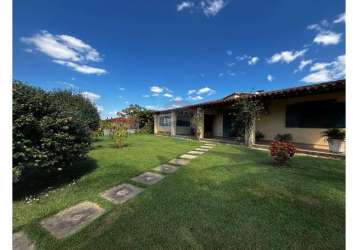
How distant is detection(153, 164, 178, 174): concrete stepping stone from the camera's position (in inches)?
195

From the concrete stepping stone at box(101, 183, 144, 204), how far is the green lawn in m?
0.16

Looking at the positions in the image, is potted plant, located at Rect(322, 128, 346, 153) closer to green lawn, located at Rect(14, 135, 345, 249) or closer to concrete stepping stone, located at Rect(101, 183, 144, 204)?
green lawn, located at Rect(14, 135, 345, 249)

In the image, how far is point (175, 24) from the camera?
41.1 feet

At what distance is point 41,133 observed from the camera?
3.40 meters

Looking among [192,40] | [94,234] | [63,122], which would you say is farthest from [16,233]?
[192,40]

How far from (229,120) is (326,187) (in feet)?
33.8

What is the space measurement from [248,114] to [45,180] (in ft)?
29.5

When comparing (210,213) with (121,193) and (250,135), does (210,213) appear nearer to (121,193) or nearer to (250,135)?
(121,193)

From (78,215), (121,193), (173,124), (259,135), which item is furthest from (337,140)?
(173,124)

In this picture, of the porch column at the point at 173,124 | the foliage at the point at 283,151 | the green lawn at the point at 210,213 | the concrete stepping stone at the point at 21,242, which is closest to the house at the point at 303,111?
the foliage at the point at 283,151

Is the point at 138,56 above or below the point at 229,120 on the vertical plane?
above

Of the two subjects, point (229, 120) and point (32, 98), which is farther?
point (229, 120)
